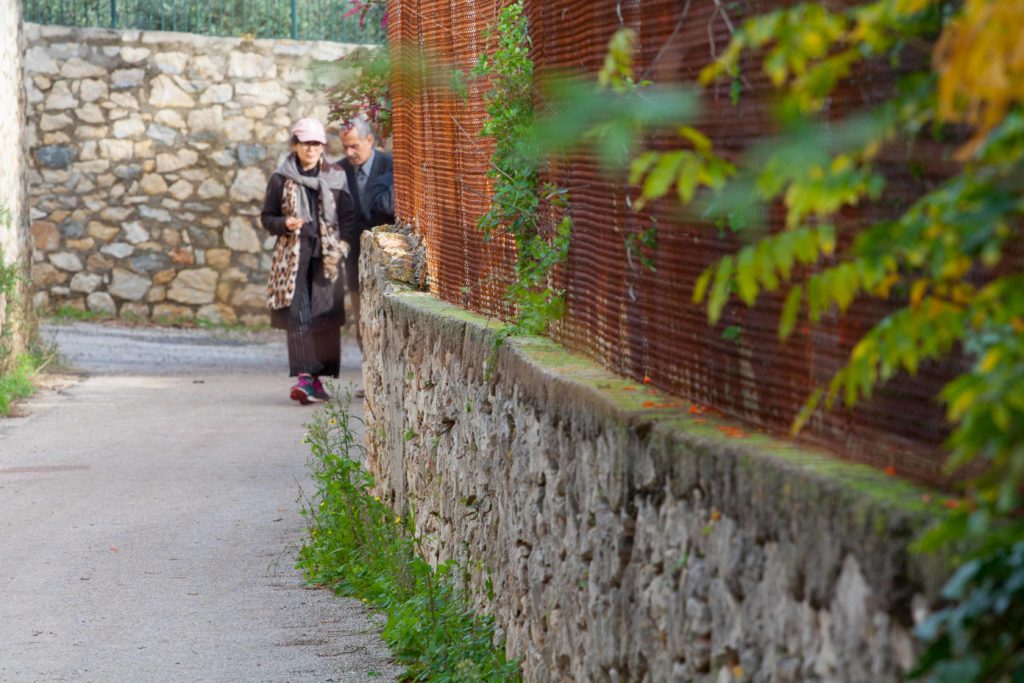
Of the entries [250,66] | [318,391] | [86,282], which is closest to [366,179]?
[318,391]

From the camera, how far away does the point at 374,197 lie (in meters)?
11.7

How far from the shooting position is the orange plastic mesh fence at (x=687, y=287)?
227cm

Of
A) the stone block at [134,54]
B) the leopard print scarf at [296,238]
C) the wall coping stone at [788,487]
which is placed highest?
the stone block at [134,54]

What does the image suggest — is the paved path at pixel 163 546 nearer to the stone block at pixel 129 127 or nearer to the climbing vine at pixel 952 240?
the climbing vine at pixel 952 240

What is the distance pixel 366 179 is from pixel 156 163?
6.17 m

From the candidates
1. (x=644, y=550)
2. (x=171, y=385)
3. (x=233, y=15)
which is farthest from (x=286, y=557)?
(x=233, y=15)

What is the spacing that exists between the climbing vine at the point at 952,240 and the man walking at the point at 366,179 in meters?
9.67

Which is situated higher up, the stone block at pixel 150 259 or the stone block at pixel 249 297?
the stone block at pixel 150 259

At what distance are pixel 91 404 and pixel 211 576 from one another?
18.6ft

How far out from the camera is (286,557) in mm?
7023

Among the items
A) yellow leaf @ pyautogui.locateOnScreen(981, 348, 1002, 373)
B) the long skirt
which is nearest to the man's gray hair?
the long skirt

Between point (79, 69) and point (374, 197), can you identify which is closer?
point (374, 197)

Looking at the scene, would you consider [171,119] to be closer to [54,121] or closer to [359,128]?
→ [54,121]

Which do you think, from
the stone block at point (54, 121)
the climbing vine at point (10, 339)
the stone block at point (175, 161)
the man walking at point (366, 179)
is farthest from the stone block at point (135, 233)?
the man walking at point (366, 179)
